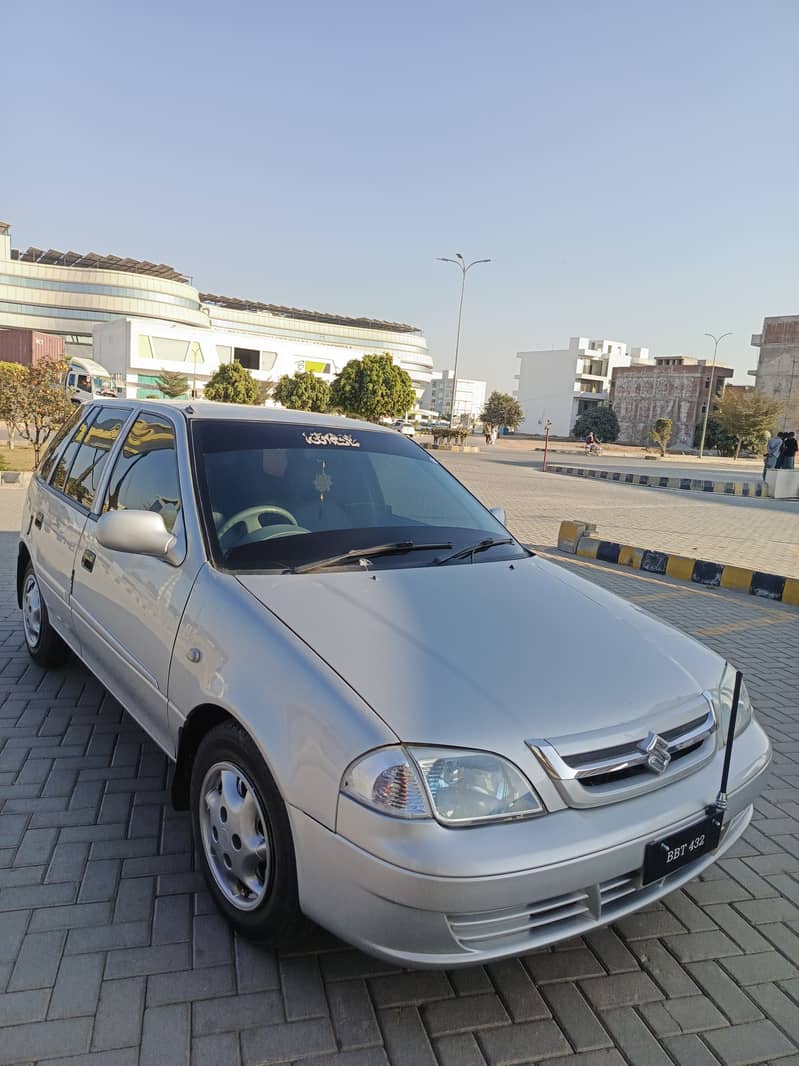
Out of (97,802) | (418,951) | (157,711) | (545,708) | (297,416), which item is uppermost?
(297,416)

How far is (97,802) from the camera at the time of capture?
318cm

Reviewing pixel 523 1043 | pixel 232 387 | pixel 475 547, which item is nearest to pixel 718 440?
pixel 232 387

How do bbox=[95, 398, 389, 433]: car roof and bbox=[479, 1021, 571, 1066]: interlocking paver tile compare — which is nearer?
bbox=[479, 1021, 571, 1066]: interlocking paver tile

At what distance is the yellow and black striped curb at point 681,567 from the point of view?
8.40 metres

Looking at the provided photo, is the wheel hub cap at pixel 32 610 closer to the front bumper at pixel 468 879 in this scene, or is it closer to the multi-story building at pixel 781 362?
the front bumper at pixel 468 879

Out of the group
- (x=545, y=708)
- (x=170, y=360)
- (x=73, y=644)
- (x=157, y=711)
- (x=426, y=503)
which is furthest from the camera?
(x=170, y=360)

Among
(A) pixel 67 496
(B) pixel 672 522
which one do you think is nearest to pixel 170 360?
(B) pixel 672 522

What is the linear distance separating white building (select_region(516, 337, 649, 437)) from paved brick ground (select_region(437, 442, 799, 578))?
87.0 meters

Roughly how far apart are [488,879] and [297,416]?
251cm

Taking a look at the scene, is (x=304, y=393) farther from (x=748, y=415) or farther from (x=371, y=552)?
(x=371, y=552)

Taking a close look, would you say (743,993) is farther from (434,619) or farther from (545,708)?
(434,619)

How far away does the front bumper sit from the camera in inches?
72.0

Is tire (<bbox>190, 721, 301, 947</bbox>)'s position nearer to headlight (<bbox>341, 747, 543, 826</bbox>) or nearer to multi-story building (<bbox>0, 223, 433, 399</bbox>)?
headlight (<bbox>341, 747, 543, 826</bbox>)

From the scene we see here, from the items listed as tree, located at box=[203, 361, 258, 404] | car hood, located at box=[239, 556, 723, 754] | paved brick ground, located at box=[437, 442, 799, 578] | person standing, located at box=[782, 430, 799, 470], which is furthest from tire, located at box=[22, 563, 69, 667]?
tree, located at box=[203, 361, 258, 404]
